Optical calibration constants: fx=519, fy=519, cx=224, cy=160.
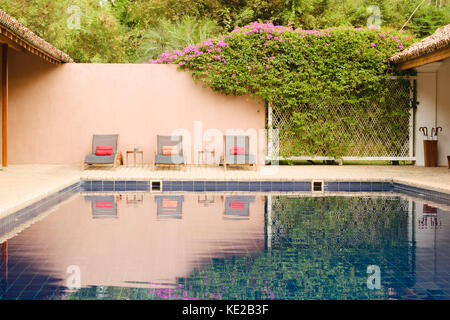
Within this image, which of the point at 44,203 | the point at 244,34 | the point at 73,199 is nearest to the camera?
the point at 44,203

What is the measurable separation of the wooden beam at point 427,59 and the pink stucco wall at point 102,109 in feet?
11.6

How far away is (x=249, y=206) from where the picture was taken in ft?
23.5

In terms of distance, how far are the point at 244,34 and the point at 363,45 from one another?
2596 mm

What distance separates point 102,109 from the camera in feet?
37.1

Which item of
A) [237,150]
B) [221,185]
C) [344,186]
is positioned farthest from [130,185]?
[344,186]

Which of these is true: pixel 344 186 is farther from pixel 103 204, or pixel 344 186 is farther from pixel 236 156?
pixel 103 204

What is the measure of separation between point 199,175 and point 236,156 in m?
1.31

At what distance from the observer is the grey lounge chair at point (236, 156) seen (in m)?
10.3

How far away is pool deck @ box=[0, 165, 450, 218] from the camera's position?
25.2 ft

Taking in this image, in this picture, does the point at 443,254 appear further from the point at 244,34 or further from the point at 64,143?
the point at 64,143

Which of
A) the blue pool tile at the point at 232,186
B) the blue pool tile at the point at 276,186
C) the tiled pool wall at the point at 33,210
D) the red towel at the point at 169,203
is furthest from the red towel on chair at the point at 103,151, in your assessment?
the blue pool tile at the point at 276,186

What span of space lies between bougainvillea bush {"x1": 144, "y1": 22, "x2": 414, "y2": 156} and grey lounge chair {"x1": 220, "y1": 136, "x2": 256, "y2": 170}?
42.7 inches
